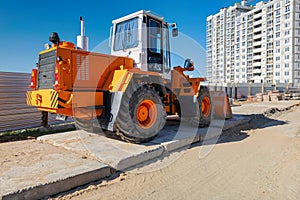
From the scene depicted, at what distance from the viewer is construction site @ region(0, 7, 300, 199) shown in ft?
9.93

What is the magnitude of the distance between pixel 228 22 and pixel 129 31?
8177 centimetres

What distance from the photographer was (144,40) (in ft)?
17.3

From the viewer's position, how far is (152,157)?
13.8ft

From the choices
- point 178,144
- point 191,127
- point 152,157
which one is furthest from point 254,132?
point 152,157

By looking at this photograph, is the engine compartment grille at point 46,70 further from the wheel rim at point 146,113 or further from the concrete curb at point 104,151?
the wheel rim at point 146,113

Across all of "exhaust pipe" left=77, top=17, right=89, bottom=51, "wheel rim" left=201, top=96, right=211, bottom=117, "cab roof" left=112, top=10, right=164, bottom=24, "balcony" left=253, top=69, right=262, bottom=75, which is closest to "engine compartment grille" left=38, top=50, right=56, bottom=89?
"exhaust pipe" left=77, top=17, right=89, bottom=51

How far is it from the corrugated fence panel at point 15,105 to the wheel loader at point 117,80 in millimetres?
1972

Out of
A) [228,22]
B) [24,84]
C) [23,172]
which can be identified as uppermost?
[228,22]

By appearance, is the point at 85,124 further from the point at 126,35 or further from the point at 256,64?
the point at 256,64

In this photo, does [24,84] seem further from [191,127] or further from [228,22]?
[228,22]

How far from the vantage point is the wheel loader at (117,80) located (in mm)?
4195

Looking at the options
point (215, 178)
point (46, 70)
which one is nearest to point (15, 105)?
point (46, 70)

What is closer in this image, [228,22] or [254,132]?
[254,132]

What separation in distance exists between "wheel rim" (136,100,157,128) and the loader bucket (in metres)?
3.76
